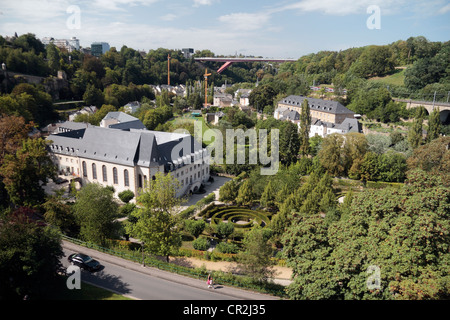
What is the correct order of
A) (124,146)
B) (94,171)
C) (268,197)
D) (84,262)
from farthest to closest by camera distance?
(94,171) → (124,146) → (268,197) → (84,262)

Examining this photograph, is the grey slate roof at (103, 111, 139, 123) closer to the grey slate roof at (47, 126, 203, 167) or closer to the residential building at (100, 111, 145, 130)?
the residential building at (100, 111, 145, 130)

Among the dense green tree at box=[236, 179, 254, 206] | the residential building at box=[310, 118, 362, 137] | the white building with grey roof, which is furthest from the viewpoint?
the residential building at box=[310, 118, 362, 137]

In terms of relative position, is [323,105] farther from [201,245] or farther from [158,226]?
[158,226]

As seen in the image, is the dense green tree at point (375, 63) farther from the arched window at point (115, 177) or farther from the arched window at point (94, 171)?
the arched window at point (94, 171)

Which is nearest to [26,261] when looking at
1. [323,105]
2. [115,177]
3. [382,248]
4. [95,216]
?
[95,216]

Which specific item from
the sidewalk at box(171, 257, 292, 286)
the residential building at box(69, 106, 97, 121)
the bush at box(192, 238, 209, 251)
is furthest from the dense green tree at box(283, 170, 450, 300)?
the residential building at box(69, 106, 97, 121)

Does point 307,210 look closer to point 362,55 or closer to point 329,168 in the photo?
point 329,168
